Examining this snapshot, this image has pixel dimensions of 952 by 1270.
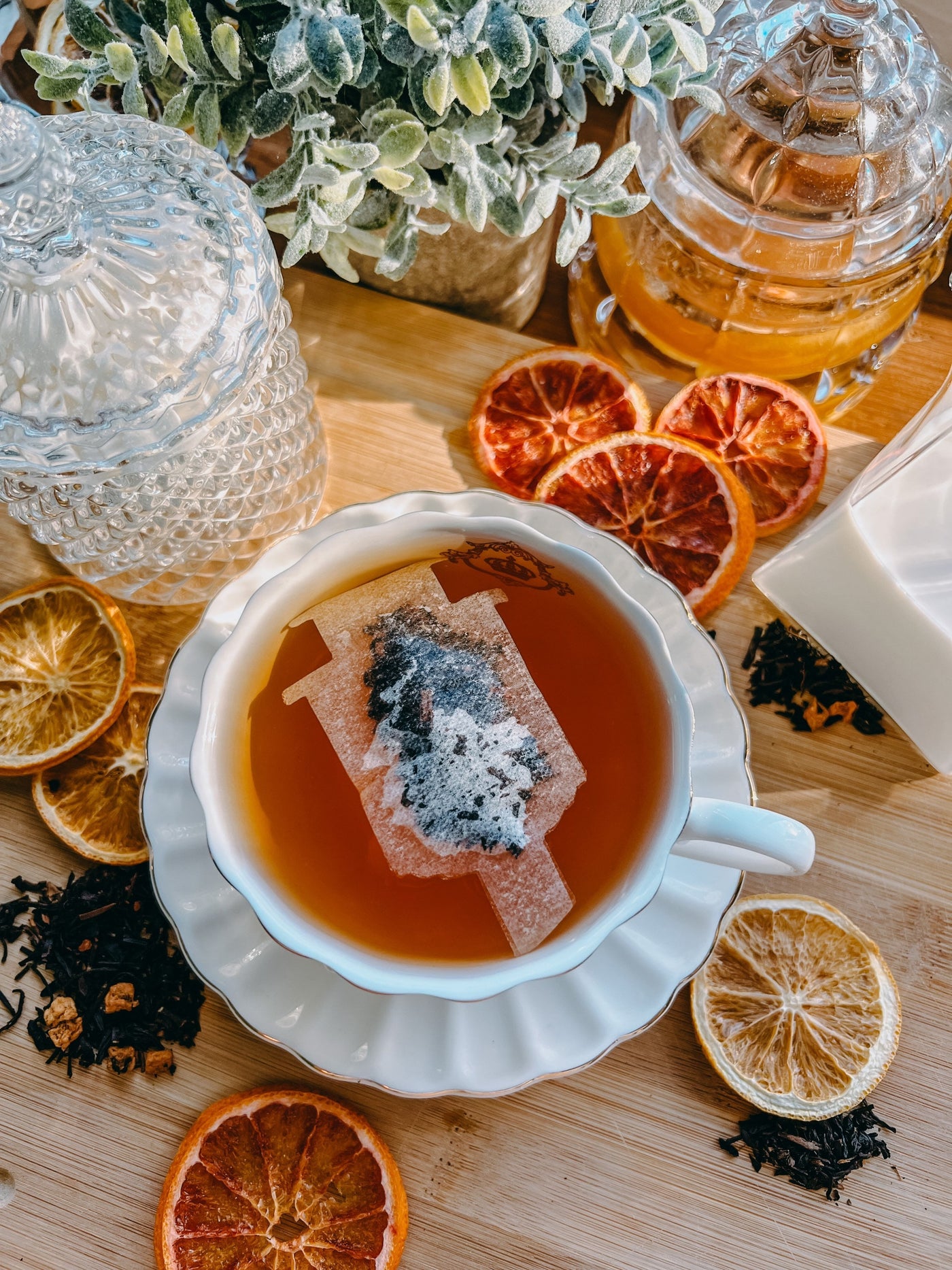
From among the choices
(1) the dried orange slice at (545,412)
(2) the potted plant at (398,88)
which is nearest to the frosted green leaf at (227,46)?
(2) the potted plant at (398,88)

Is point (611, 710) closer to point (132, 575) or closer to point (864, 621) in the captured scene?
point (864, 621)

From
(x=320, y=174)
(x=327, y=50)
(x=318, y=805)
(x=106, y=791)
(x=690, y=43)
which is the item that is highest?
(x=690, y=43)

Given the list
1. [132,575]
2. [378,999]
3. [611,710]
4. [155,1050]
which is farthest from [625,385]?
→ [155,1050]

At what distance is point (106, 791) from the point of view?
115 centimetres

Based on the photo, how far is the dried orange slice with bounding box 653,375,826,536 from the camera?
4.05 feet

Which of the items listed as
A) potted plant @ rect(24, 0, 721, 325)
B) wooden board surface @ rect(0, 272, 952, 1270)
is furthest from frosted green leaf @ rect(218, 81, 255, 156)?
wooden board surface @ rect(0, 272, 952, 1270)

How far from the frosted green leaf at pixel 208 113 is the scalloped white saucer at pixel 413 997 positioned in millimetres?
374

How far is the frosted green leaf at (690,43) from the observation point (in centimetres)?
92

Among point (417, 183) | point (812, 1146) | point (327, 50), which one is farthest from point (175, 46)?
point (812, 1146)

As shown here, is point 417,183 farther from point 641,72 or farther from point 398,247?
point 641,72

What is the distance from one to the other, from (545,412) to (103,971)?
0.81 metres

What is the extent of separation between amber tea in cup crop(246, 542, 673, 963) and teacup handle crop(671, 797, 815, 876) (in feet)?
0.28

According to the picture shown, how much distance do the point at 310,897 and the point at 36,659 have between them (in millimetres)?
490

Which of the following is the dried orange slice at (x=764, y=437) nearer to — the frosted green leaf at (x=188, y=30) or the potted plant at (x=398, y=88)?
the potted plant at (x=398, y=88)
